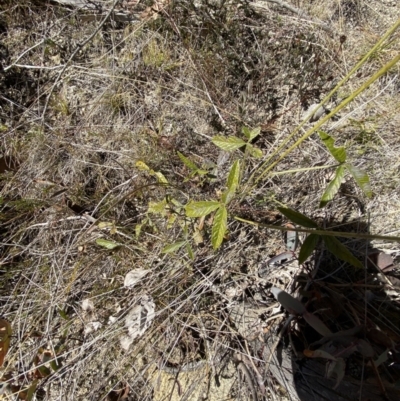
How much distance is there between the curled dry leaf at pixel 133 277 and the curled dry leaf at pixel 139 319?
0.09 meters

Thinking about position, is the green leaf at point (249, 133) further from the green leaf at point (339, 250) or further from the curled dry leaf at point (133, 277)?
the curled dry leaf at point (133, 277)

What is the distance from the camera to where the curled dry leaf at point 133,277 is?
172cm

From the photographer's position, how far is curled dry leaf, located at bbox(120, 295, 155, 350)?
1.64 meters

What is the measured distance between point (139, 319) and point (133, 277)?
0.20 meters

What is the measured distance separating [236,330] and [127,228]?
0.75 m

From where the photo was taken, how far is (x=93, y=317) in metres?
1.80

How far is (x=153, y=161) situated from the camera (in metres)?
1.95

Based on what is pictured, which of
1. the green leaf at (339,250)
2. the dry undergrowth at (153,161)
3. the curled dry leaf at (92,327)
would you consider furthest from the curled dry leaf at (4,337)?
the green leaf at (339,250)

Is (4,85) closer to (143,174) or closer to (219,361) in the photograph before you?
(143,174)

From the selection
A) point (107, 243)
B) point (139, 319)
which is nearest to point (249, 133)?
point (107, 243)

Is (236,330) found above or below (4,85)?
above

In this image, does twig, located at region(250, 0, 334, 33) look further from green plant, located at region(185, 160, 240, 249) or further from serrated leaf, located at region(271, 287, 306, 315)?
serrated leaf, located at region(271, 287, 306, 315)

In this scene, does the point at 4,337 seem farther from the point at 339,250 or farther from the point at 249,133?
the point at 339,250

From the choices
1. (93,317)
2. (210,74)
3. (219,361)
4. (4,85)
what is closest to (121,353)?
(93,317)
